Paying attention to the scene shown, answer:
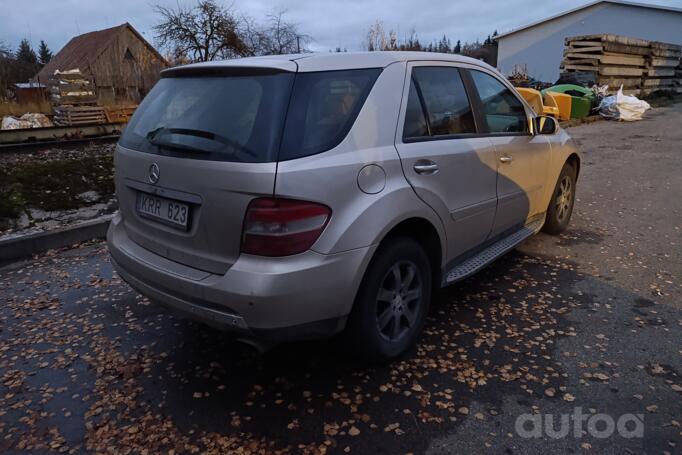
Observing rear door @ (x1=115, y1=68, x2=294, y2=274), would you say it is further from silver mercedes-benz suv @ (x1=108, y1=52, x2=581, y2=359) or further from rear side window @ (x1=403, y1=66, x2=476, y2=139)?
rear side window @ (x1=403, y1=66, x2=476, y2=139)

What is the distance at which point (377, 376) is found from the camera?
9.90ft

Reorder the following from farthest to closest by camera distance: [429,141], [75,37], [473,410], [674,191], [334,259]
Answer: [75,37], [674,191], [429,141], [473,410], [334,259]

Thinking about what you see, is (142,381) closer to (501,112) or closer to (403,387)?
(403,387)

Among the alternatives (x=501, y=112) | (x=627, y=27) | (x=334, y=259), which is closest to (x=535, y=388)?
(x=334, y=259)

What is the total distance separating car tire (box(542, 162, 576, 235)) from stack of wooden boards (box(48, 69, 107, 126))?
13174 mm

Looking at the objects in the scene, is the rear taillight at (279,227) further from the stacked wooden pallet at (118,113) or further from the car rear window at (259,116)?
the stacked wooden pallet at (118,113)

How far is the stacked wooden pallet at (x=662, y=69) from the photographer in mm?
24531

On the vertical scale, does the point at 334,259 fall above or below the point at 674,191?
above

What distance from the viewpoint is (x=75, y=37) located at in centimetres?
4459

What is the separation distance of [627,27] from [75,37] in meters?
46.2

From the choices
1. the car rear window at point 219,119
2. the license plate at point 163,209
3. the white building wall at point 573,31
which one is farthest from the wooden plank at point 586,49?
the license plate at point 163,209

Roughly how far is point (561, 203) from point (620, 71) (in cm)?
2060

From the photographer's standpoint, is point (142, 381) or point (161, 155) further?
point (142, 381)

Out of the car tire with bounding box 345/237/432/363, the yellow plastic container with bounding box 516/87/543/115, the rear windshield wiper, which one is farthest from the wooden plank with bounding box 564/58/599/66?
the rear windshield wiper
